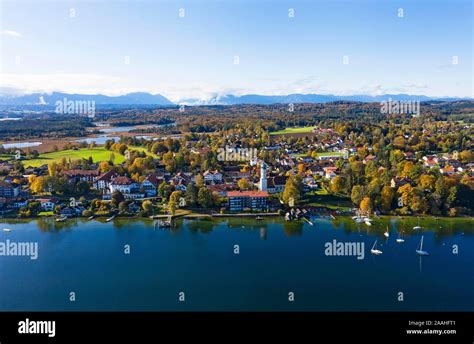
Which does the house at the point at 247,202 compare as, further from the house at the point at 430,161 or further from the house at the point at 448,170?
the house at the point at 430,161

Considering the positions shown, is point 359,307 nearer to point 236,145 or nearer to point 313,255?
point 313,255

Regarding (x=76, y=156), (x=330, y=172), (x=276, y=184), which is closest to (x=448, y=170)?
(x=330, y=172)

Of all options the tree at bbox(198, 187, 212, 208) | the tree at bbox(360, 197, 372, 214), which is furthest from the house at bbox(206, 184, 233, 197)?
the tree at bbox(360, 197, 372, 214)

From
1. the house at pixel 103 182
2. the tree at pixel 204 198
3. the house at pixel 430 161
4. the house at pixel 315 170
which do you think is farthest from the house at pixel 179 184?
the house at pixel 430 161

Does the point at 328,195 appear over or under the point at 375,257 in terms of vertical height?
over

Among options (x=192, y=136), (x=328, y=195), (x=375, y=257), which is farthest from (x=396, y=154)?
(x=192, y=136)

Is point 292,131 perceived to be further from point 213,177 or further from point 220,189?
point 220,189
